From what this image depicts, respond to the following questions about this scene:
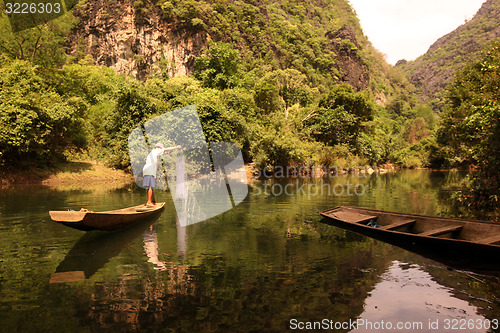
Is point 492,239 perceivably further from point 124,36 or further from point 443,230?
point 124,36

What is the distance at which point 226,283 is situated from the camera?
5.43m

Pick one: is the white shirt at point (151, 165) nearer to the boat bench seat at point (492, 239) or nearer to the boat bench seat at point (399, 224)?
the boat bench seat at point (399, 224)

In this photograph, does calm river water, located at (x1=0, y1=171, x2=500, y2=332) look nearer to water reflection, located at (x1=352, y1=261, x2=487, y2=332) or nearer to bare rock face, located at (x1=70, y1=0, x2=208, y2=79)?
water reflection, located at (x1=352, y1=261, x2=487, y2=332)

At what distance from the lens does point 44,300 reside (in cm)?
470

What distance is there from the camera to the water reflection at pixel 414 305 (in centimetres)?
431

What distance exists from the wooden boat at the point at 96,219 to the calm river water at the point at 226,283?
0.38 m

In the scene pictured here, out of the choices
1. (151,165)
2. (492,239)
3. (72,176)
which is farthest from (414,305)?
(72,176)

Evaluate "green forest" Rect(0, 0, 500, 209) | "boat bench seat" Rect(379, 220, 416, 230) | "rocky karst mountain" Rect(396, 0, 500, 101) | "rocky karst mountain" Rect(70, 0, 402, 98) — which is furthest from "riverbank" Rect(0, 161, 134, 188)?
"rocky karst mountain" Rect(396, 0, 500, 101)

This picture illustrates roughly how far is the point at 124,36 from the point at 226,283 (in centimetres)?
4969

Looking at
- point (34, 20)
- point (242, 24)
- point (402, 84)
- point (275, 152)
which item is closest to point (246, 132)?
point (275, 152)

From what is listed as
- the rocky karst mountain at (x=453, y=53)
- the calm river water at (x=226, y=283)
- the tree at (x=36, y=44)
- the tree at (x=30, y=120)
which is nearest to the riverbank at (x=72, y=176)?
the tree at (x=30, y=120)

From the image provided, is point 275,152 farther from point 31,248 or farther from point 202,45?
point 202,45

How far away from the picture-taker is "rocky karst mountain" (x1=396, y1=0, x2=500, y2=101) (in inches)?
3920

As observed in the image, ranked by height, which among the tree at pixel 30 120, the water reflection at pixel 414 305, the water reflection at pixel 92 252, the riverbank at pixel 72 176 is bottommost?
the water reflection at pixel 414 305
